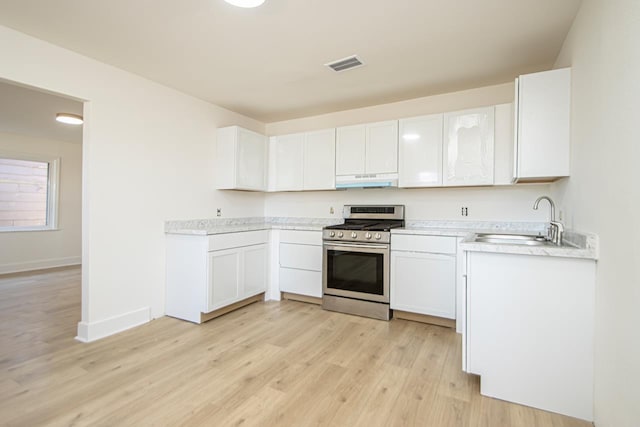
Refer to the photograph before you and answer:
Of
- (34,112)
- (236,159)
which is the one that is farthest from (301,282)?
(34,112)

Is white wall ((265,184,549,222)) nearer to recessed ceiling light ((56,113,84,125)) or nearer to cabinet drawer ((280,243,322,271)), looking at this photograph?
cabinet drawer ((280,243,322,271))

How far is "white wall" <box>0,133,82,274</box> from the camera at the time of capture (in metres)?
5.33

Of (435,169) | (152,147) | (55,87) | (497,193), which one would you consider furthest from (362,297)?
(55,87)

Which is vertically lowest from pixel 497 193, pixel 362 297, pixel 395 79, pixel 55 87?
pixel 362 297

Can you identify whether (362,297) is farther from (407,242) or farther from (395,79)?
(395,79)

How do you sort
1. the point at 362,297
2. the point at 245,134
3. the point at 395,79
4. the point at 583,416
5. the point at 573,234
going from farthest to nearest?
the point at 245,134, the point at 362,297, the point at 395,79, the point at 573,234, the point at 583,416

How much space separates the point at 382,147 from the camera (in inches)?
137

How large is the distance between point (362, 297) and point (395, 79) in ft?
→ 7.26

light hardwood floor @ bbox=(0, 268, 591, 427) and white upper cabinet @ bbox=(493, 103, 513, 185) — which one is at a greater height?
white upper cabinet @ bbox=(493, 103, 513, 185)

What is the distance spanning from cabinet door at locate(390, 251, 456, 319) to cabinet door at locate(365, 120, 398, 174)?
96 centimetres

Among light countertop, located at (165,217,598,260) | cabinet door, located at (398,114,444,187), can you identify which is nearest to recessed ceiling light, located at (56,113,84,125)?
light countertop, located at (165,217,598,260)

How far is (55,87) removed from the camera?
2.48 meters

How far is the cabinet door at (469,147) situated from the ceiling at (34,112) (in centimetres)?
375

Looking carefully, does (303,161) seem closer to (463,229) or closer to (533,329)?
(463,229)
